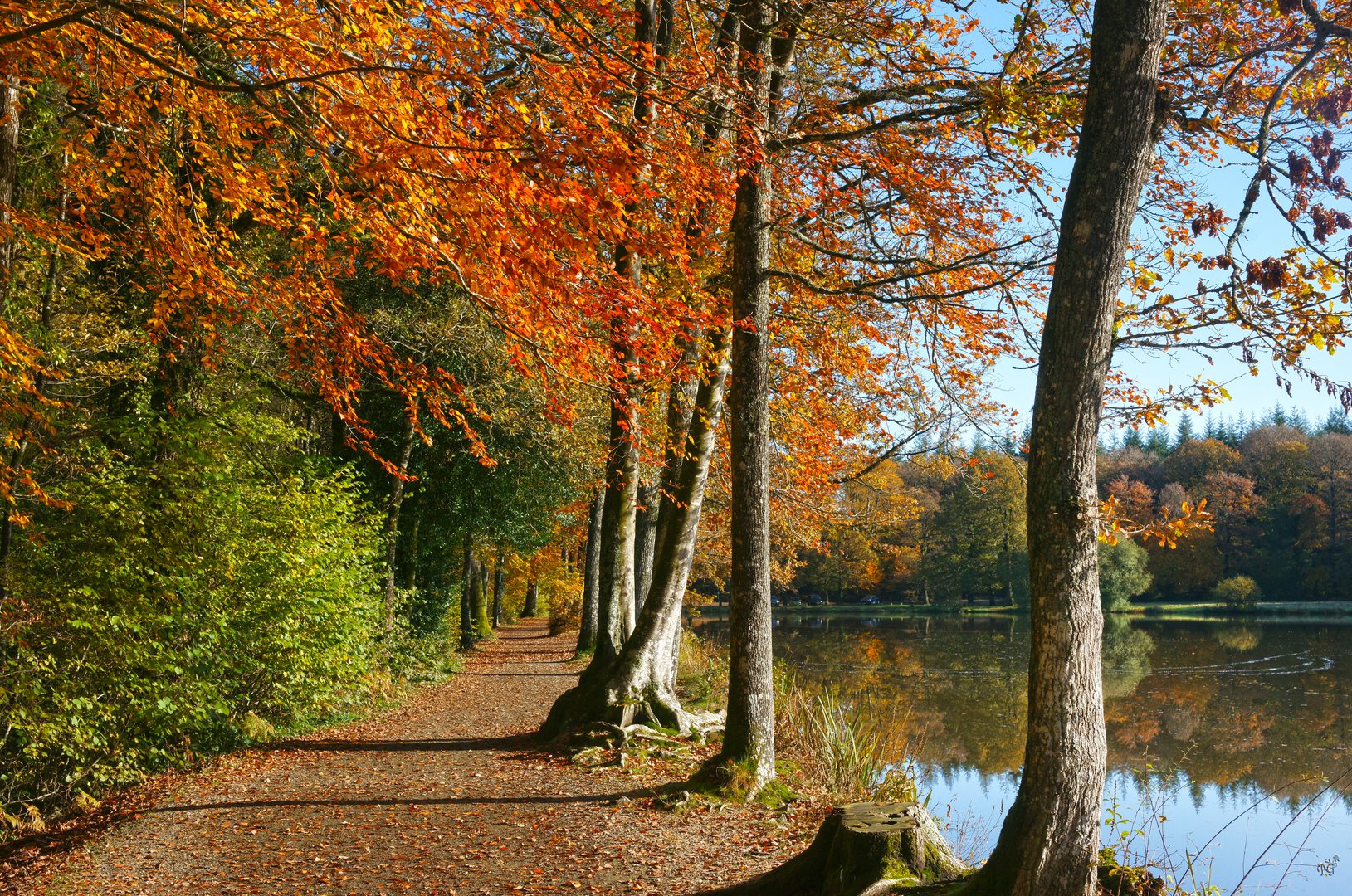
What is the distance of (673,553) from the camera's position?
30.2 ft

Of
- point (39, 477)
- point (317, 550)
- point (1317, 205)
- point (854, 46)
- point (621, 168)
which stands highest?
point (854, 46)

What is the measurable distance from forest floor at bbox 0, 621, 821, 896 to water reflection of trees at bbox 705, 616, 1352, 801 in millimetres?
3675

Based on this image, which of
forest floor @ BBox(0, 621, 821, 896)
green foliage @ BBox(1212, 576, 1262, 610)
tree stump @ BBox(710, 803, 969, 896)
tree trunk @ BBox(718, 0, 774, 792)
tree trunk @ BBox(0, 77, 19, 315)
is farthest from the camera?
green foliage @ BBox(1212, 576, 1262, 610)

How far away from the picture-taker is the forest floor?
550cm

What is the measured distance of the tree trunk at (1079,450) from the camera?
3812 mm

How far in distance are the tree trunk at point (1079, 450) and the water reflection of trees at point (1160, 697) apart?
1.66 meters

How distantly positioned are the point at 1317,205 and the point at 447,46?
5.22 meters

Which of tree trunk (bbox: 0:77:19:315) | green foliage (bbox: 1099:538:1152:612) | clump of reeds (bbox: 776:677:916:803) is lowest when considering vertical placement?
clump of reeds (bbox: 776:677:916:803)

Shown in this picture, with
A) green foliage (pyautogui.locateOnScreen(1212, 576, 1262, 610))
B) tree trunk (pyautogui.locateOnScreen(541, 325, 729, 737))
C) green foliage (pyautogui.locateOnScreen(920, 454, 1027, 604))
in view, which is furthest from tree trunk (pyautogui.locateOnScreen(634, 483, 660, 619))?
green foliage (pyautogui.locateOnScreen(1212, 576, 1262, 610))

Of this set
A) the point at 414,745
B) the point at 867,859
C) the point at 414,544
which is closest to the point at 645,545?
the point at 414,544

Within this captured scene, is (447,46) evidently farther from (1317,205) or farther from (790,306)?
(790,306)

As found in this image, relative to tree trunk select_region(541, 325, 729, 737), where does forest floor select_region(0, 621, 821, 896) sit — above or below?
below

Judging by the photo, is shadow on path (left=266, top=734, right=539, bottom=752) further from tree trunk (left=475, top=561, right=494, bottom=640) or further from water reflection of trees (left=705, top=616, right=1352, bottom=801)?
tree trunk (left=475, top=561, right=494, bottom=640)

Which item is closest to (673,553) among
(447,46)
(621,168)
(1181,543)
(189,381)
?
(621,168)
